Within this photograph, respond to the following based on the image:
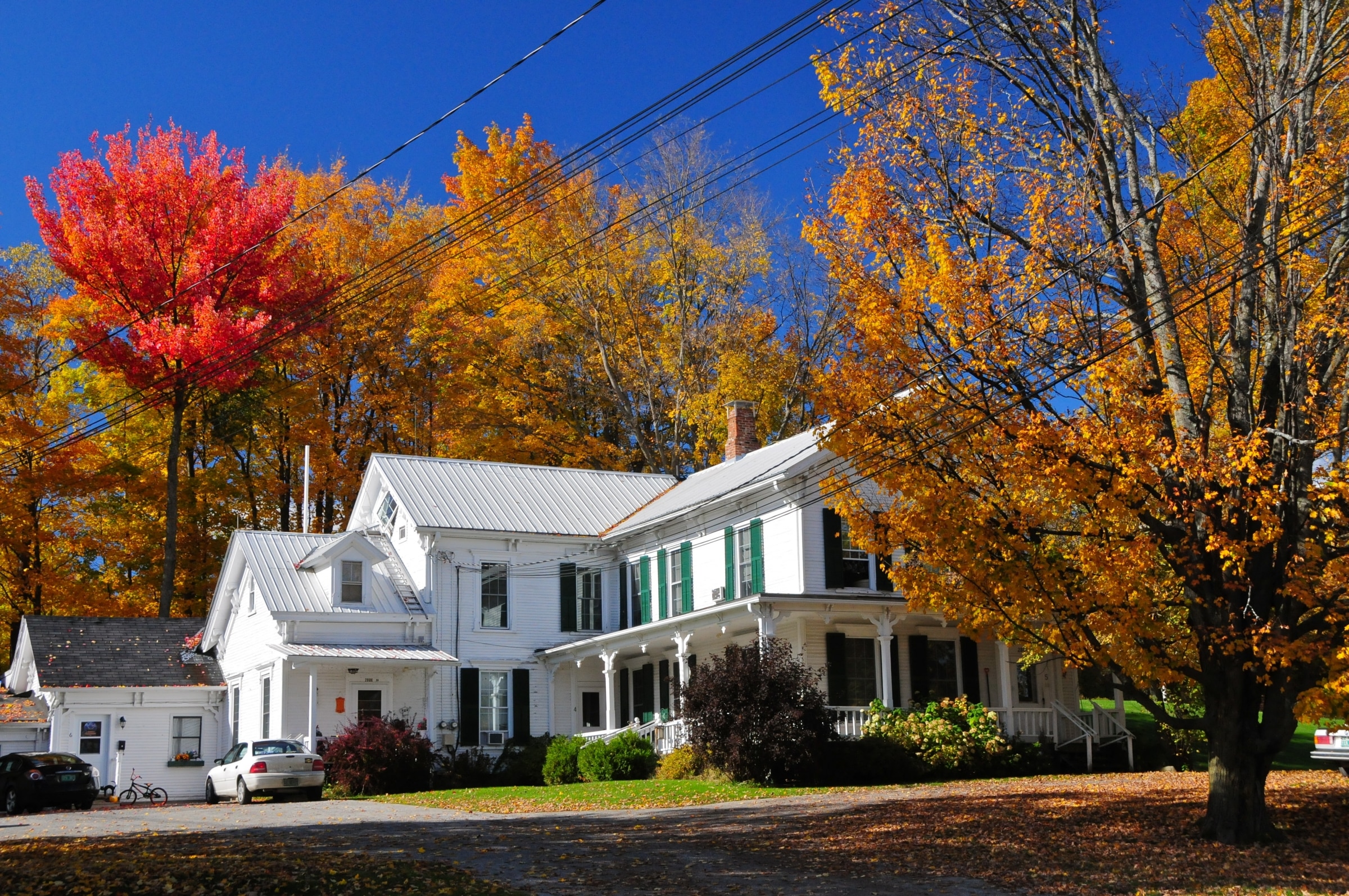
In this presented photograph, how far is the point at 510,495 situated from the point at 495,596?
10.9 feet

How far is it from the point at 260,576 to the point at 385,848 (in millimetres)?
18406

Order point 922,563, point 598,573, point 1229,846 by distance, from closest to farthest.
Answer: point 1229,846
point 922,563
point 598,573

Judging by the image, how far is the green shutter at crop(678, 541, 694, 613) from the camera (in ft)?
100.0

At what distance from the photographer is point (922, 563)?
15672mm

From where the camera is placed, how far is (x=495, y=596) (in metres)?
32.5

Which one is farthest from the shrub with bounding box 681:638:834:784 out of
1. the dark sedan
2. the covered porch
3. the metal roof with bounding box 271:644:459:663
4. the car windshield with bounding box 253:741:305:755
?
the dark sedan

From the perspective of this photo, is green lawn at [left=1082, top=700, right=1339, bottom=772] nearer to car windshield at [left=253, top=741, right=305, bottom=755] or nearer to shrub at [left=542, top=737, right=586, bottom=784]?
shrub at [left=542, top=737, right=586, bottom=784]

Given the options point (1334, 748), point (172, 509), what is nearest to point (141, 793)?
point (172, 509)

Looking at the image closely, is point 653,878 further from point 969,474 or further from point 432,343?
point 432,343

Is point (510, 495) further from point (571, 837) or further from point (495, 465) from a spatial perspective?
point (571, 837)

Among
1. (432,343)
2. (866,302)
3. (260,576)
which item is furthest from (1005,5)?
(432,343)

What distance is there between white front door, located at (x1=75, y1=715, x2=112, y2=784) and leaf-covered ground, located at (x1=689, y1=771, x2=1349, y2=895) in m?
20.1

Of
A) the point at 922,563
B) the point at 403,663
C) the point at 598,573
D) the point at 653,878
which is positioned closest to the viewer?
the point at 653,878

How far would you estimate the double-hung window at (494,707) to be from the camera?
103 feet
